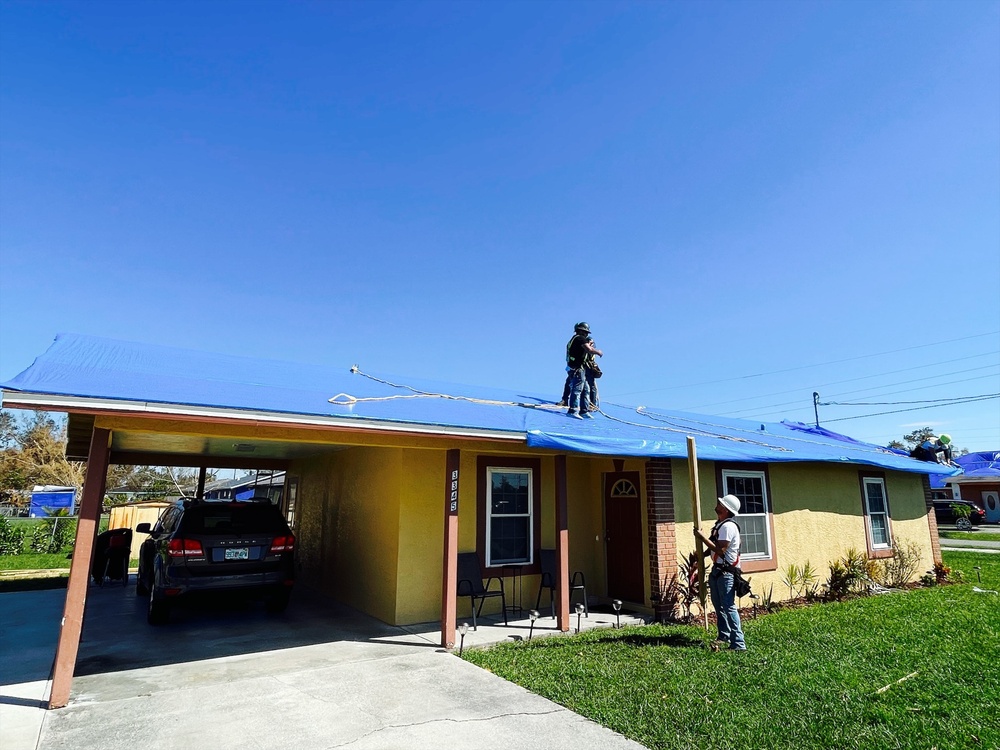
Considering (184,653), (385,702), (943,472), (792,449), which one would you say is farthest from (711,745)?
(943,472)

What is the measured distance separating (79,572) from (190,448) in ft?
18.3

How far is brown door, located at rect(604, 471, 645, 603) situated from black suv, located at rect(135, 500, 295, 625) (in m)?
5.22

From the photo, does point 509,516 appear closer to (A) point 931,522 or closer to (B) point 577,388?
(B) point 577,388

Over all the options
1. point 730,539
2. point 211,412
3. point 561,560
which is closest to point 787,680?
point 730,539

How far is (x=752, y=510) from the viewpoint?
1036cm

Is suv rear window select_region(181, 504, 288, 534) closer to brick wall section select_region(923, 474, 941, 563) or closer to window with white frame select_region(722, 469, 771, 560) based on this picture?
window with white frame select_region(722, 469, 771, 560)

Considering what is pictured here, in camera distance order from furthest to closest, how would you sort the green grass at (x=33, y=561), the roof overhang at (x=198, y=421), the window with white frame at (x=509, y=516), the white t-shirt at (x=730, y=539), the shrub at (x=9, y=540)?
the shrub at (x=9, y=540)
the green grass at (x=33, y=561)
the window with white frame at (x=509, y=516)
the white t-shirt at (x=730, y=539)
the roof overhang at (x=198, y=421)

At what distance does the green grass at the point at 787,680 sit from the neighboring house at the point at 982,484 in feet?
128

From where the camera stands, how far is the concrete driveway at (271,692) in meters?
4.46

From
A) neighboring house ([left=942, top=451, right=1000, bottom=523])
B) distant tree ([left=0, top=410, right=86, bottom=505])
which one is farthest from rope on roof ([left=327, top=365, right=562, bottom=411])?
neighboring house ([left=942, top=451, right=1000, bottom=523])

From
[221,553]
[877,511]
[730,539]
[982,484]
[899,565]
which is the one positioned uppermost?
[982,484]

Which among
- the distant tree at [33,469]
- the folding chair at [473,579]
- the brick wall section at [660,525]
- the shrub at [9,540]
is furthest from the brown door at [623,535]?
the distant tree at [33,469]

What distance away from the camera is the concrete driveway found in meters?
4.46

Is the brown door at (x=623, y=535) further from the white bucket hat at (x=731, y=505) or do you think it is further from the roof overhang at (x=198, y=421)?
the roof overhang at (x=198, y=421)
